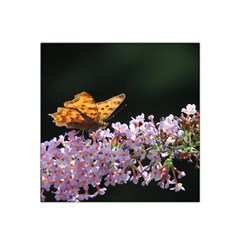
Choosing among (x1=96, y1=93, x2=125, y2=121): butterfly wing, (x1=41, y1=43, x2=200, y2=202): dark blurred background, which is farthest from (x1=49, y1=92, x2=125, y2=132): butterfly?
(x1=41, y1=43, x2=200, y2=202): dark blurred background

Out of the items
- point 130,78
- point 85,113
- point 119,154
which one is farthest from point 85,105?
point 130,78

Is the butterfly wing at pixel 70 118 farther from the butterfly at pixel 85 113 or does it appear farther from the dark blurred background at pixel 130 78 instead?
the dark blurred background at pixel 130 78

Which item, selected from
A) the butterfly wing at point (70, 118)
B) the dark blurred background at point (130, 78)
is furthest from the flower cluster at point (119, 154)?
the dark blurred background at point (130, 78)

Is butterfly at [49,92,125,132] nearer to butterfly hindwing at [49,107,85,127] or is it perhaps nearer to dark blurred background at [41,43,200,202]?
butterfly hindwing at [49,107,85,127]

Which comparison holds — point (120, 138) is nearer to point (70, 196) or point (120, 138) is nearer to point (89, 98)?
point (89, 98)

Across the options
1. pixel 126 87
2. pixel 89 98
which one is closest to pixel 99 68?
pixel 126 87

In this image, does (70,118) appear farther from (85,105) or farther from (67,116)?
(85,105)
